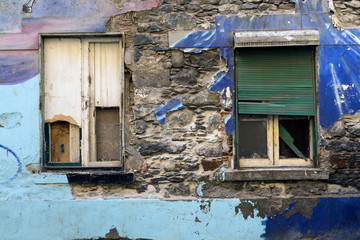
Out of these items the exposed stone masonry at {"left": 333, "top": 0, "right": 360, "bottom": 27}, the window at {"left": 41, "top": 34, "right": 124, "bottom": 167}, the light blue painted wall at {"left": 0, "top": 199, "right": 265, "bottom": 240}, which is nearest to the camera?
the light blue painted wall at {"left": 0, "top": 199, "right": 265, "bottom": 240}

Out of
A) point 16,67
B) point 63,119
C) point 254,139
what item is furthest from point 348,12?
point 16,67

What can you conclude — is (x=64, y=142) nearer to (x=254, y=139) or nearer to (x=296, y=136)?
(x=254, y=139)

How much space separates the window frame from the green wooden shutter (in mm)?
81

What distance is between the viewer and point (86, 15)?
4520 millimetres

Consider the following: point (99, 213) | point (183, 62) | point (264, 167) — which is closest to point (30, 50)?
point (183, 62)

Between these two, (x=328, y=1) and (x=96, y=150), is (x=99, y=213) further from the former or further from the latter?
(x=328, y=1)

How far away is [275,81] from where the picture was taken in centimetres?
454

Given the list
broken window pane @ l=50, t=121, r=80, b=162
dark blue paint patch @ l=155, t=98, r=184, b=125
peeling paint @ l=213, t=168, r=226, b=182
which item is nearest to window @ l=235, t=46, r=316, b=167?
peeling paint @ l=213, t=168, r=226, b=182

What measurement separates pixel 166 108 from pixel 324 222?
2607mm

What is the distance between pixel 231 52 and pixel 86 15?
2.04m

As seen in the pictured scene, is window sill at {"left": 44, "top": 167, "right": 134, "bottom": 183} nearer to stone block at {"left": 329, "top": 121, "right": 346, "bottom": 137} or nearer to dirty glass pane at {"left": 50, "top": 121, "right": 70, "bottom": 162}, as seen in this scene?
dirty glass pane at {"left": 50, "top": 121, "right": 70, "bottom": 162}

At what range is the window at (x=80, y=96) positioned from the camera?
461 centimetres

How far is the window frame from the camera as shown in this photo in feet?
14.4

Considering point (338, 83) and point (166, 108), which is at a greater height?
point (338, 83)
